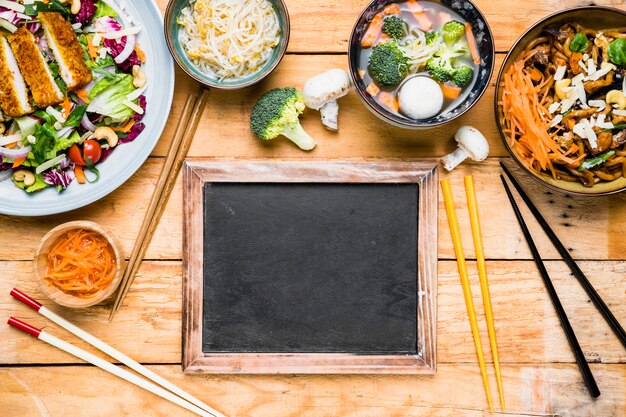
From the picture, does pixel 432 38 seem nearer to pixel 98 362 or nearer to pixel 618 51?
pixel 618 51

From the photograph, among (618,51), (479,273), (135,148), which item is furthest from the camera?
(479,273)

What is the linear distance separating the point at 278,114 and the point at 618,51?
1050mm

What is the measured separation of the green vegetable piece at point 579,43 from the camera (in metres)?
1.60

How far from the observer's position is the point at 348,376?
1.82 meters

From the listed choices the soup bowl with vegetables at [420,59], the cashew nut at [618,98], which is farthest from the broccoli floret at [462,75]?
the cashew nut at [618,98]

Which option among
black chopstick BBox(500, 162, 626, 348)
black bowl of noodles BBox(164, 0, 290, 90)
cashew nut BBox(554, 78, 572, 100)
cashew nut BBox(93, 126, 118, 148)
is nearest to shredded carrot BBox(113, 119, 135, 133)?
cashew nut BBox(93, 126, 118, 148)

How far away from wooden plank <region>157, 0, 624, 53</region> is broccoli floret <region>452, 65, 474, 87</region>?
8.8 inches

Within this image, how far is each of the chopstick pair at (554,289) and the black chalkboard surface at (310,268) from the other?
1.19 feet

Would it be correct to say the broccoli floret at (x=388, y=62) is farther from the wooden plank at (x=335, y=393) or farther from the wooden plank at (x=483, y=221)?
the wooden plank at (x=335, y=393)

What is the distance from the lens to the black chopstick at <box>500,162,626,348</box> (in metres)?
1.78

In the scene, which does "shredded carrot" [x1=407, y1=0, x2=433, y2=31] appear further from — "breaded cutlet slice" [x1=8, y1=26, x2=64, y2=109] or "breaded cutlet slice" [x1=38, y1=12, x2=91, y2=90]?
"breaded cutlet slice" [x1=8, y1=26, x2=64, y2=109]

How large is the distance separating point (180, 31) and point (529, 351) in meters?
1.59

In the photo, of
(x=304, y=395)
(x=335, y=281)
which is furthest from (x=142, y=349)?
(x=335, y=281)

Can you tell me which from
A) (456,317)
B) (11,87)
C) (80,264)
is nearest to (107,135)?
(11,87)
